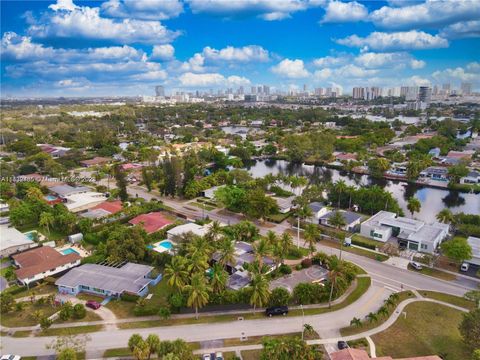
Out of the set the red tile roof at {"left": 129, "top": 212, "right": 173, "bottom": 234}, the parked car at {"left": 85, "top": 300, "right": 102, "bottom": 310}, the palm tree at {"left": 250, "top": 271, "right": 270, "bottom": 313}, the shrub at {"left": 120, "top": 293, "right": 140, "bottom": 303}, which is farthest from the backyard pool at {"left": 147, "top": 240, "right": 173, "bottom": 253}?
the palm tree at {"left": 250, "top": 271, "right": 270, "bottom": 313}

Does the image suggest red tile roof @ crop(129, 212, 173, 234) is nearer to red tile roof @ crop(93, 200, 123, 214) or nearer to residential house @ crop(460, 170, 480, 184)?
red tile roof @ crop(93, 200, 123, 214)

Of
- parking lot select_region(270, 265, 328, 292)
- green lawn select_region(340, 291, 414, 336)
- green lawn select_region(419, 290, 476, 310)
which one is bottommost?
green lawn select_region(340, 291, 414, 336)

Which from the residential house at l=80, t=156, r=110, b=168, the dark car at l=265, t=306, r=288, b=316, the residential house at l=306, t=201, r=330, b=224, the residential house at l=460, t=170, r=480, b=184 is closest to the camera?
the dark car at l=265, t=306, r=288, b=316

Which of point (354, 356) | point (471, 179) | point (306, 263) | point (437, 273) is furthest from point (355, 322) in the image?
point (471, 179)

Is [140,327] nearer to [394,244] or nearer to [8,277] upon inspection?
[8,277]

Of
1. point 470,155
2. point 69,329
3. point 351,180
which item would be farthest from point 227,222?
point 470,155

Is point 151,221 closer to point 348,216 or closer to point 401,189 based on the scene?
point 348,216
